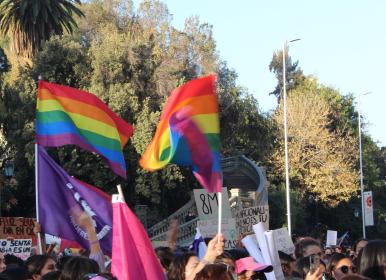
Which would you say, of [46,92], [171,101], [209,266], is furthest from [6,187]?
[209,266]

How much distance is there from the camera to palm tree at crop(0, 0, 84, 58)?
34.3 m

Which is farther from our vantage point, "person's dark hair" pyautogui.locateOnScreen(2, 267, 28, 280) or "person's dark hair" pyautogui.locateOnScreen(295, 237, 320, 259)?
"person's dark hair" pyautogui.locateOnScreen(295, 237, 320, 259)

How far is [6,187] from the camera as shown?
1105 inches

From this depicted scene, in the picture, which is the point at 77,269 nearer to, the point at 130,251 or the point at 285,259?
the point at 130,251

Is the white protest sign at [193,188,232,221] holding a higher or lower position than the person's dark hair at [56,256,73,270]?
higher

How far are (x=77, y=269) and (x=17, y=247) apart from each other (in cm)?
509

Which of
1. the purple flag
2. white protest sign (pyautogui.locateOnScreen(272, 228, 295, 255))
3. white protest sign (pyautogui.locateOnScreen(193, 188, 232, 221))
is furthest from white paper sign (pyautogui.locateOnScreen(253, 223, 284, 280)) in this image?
white protest sign (pyautogui.locateOnScreen(193, 188, 232, 221))

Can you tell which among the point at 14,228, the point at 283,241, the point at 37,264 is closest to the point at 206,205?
the point at 283,241

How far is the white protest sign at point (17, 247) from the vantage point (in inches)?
385

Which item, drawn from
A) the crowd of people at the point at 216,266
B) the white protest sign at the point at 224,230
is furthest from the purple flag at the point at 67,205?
the white protest sign at the point at 224,230

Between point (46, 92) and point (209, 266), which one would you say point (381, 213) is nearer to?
point (46, 92)

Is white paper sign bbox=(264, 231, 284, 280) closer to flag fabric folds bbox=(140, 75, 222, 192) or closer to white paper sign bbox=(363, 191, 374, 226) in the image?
flag fabric folds bbox=(140, 75, 222, 192)

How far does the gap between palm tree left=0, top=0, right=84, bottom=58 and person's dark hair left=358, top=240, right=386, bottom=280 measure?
30464mm

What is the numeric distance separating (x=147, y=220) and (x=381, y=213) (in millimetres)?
27922
